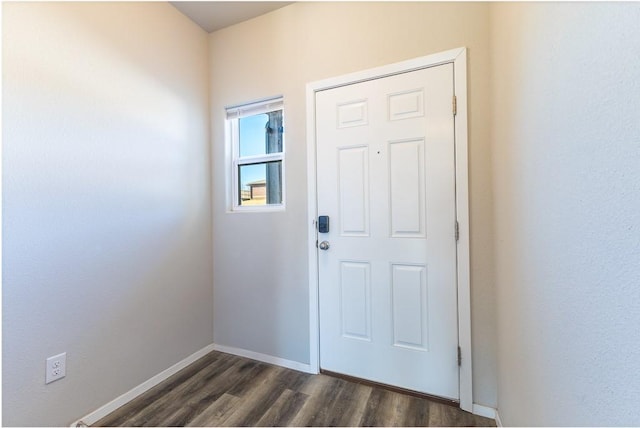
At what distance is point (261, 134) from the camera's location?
216 cm

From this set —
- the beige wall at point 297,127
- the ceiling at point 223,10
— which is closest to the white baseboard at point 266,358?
the beige wall at point 297,127

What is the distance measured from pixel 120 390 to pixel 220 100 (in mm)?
2143

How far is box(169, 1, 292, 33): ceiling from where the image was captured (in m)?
1.93

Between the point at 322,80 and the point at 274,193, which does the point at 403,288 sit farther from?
the point at 322,80

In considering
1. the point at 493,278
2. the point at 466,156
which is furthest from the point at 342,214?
the point at 493,278

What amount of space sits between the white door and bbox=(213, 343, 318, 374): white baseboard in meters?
0.15

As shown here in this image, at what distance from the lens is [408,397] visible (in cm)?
158

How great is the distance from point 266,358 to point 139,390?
81 cm

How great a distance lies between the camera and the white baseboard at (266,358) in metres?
1.88

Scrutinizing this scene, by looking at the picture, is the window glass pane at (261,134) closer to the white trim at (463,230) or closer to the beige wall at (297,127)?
the beige wall at (297,127)

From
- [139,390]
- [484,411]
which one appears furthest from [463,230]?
[139,390]

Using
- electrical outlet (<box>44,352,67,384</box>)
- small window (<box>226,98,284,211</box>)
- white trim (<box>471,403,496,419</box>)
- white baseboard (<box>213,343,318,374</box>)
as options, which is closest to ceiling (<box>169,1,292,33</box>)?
small window (<box>226,98,284,211</box>)

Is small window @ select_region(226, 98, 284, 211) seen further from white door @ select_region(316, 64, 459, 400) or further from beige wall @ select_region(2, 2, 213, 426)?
white door @ select_region(316, 64, 459, 400)

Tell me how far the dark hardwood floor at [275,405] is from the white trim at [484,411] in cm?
3
